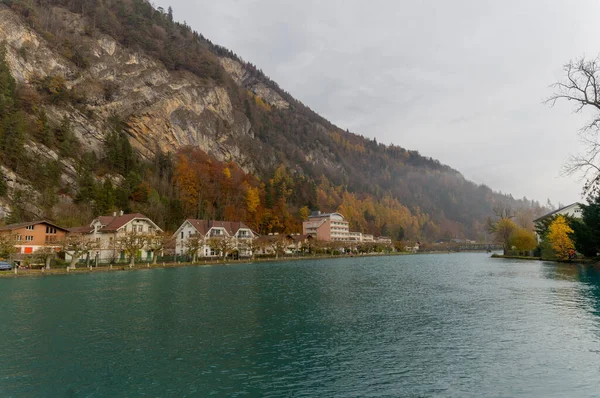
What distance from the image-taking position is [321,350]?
50.5 ft

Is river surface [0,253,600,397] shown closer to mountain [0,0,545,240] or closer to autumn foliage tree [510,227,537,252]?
mountain [0,0,545,240]

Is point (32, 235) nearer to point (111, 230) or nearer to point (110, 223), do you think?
point (111, 230)

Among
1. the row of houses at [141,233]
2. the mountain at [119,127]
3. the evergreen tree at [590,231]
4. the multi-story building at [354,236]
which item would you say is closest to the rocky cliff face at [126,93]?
the mountain at [119,127]

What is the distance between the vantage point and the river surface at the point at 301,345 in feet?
38.1

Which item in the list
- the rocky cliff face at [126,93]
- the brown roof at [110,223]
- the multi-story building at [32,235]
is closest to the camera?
the multi-story building at [32,235]

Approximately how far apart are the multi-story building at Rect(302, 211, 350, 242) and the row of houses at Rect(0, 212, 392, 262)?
30.8 metres

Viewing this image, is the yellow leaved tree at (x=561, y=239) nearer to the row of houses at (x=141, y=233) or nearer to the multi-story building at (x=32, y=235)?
the row of houses at (x=141, y=233)

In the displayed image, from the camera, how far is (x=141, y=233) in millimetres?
69562

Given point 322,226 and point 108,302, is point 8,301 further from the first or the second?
point 322,226

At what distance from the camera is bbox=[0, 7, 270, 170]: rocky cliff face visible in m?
102

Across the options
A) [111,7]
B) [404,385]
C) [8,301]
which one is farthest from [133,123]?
[404,385]

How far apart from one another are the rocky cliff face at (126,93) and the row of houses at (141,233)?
3913 centimetres

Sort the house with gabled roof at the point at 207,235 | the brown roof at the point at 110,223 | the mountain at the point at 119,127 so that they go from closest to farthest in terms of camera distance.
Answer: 1. the brown roof at the point at 110,223
2. the mountain at the point at 119,127
3. the house with gabled roof at the point at 207,235

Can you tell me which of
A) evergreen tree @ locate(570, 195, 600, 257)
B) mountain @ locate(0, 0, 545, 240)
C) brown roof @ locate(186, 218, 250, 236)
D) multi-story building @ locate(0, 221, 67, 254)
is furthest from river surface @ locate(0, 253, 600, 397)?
mountain @ locate(0, 0, 545, 240)
